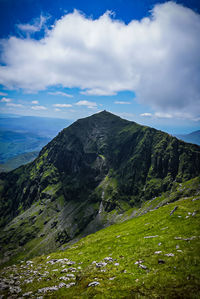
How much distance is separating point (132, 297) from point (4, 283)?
940 inches

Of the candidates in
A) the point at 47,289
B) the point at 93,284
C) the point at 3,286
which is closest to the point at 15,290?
the point at 3,286

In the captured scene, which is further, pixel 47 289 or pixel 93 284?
pixel 47 289

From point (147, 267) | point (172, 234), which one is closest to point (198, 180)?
point (172, 234)

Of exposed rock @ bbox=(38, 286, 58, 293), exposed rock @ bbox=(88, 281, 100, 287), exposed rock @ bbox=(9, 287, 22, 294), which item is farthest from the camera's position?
exposed rock @ bbox=(9, 287, 22, 294)

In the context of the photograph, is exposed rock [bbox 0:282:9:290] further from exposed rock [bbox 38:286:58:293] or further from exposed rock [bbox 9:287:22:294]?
exposed rock [bbox 38:286:58:293]

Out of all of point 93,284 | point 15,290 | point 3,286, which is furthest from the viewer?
point 3,286

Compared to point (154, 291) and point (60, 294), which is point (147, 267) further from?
point (60, 294)

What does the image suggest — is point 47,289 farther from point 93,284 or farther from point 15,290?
point 93,284

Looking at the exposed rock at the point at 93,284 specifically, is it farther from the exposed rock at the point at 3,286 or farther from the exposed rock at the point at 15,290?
the exposed rock at the point at 3,286

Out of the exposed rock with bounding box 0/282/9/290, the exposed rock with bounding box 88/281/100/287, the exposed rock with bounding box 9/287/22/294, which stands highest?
the exposed rock with bounding box 88/281/100/287

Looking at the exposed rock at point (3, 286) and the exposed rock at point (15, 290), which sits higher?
the exposed rock at point (15, 290)

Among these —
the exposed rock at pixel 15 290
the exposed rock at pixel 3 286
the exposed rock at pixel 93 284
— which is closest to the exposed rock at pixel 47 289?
the exposed rock at pixel 15 290

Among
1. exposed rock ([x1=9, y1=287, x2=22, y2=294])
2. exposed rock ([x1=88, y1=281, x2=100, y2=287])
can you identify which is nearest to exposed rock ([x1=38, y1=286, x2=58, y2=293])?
exposed rock ([x1=9, y1=287, x2=22, y2=294])

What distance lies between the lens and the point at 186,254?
1842cm
